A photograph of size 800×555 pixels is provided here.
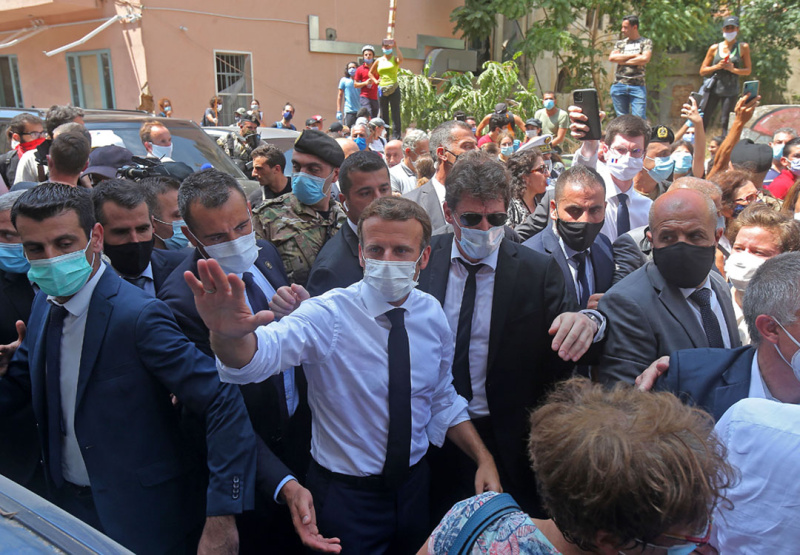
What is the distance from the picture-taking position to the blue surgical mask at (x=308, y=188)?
415 cm

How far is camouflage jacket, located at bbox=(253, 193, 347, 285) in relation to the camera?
151 inches

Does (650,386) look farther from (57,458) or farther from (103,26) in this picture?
(103,26)

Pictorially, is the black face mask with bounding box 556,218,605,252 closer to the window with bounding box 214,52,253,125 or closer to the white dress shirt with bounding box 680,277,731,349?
the white dress shirt with bounding box 680,277,731,349

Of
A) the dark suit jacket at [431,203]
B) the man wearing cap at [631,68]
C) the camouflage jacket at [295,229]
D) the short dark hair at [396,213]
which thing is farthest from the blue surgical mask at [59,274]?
the man wearing cap at [631,68]

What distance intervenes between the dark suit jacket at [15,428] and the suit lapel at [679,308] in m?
2.83

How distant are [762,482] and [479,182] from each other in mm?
1724

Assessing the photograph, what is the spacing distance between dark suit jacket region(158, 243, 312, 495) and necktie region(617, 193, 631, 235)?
114 inches

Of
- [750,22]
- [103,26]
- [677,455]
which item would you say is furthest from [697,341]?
[750,22]

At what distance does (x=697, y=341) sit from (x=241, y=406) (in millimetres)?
1888

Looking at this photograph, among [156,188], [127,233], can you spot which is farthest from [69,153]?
[127,233]

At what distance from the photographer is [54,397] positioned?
91.7 inches

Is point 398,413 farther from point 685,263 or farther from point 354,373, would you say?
point 685,263

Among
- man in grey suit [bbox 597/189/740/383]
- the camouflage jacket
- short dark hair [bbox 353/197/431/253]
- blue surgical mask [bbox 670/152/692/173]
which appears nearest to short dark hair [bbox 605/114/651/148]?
blue surgical mask [bbox 670/152/692/173]

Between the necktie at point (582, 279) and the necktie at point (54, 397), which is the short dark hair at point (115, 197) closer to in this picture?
the necktie at point (54, 397)
